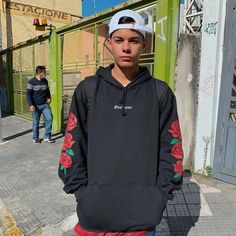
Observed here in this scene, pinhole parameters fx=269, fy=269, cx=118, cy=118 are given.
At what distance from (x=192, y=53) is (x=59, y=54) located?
4238mm

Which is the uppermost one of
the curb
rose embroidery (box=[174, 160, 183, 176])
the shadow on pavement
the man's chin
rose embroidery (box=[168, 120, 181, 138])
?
the man's chin

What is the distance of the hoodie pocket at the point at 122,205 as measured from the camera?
1.44 metres

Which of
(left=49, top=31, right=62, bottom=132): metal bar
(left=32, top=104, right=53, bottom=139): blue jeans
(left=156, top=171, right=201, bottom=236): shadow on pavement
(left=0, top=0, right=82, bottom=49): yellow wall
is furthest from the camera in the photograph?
(left=0, top=0, right=82, bottom=49): yellow wall

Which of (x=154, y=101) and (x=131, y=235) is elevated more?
(x=154, y=101)

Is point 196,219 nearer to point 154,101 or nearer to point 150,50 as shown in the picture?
point 154,101

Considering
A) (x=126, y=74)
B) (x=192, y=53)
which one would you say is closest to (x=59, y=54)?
(x=192, y=53)

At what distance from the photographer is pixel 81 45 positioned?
21.3 ft

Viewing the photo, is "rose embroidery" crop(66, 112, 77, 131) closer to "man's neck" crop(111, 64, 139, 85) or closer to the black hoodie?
the black hoodie

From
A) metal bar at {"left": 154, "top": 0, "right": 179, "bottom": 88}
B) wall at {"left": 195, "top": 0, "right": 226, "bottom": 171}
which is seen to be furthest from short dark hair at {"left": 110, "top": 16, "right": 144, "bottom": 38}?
metal bar at {"left": 154, "top": 0, "right": 179, "bottom": 88}

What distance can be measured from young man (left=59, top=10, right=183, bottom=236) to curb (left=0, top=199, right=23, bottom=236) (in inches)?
65.7

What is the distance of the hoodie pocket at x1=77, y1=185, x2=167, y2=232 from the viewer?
1.44 m

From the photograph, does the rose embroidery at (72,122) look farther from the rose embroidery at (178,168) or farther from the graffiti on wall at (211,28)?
the graffiti on wall at (211,28)

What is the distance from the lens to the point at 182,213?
310 centimetres

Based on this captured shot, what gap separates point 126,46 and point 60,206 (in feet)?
8.47
